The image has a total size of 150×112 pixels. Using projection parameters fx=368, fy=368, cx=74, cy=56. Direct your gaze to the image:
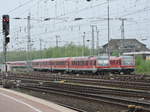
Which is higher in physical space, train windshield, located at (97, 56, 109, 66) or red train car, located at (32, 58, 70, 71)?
train windshield, located at (97, 56, 109, 66)

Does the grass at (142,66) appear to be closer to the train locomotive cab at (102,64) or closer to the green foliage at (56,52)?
the train locomotive cab at (102,64)

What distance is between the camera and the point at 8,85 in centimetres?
3067

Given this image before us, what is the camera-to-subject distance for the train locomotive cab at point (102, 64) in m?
48.7

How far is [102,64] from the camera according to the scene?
48.8m

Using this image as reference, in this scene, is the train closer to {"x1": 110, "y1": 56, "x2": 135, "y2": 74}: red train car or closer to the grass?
{"x1": 110, "y1": 56, "x2": 135, "y2": 74}: red train car

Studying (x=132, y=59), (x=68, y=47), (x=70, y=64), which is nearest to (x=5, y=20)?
(x=132, y=59)

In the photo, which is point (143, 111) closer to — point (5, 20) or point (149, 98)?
point (149, 98)

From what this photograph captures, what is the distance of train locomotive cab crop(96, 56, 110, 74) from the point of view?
48.7 metres

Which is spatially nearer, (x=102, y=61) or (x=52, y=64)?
(x=102, y=61)

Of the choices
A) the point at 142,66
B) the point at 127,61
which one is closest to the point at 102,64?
the point at 127,61

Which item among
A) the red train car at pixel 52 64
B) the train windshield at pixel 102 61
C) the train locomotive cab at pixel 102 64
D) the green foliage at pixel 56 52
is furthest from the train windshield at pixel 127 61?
the green foliage at pixel 56 52

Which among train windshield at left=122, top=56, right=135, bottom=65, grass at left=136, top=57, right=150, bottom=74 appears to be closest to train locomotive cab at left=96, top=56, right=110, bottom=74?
train windshield at left=122, top=56, right=135, bottom=65

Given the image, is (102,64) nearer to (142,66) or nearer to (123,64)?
(123,64)

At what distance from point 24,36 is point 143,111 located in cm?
5469
